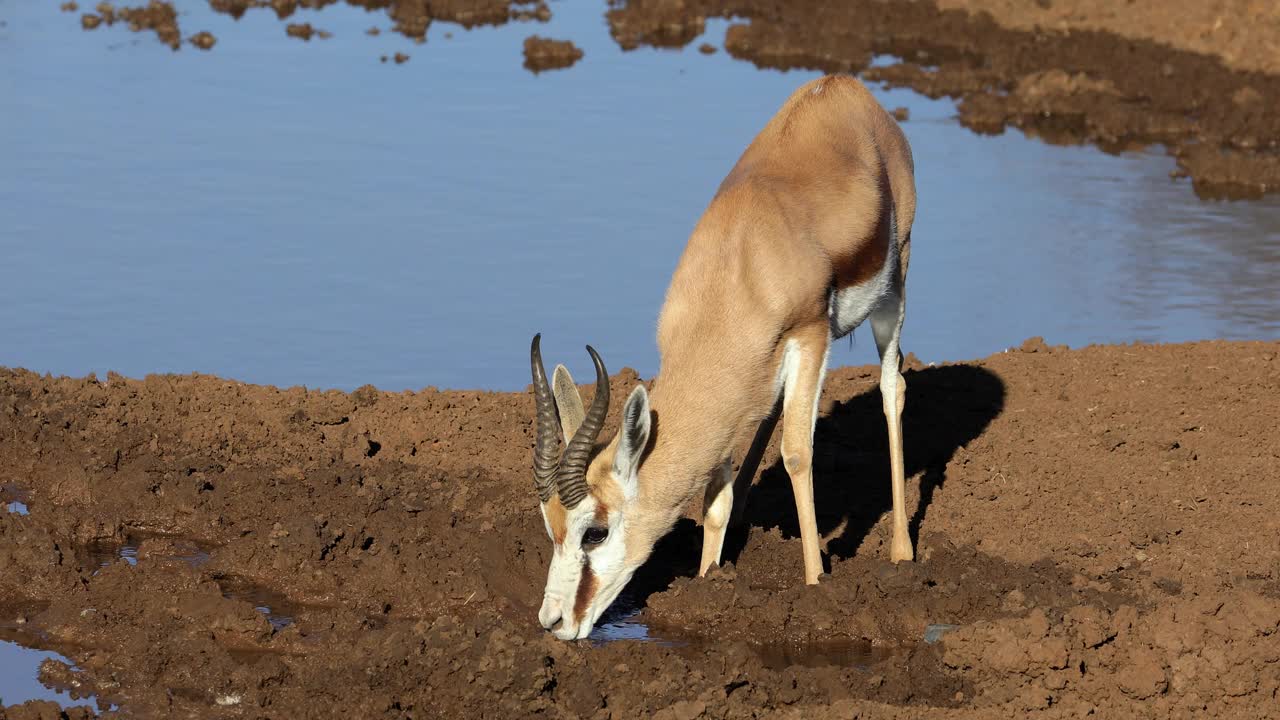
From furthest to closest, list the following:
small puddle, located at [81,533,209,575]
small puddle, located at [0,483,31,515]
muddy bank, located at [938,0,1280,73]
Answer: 1. muddy bank, located at [938,0,1280,73]
2. small puddle, located at [0,483,31,515]
3. small puddle, located at [81,533,209,575]

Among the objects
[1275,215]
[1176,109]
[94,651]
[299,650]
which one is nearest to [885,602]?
[299,650]

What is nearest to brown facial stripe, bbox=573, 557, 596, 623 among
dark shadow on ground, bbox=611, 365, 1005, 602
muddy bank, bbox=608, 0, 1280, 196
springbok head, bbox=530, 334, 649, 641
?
springbok head, bbox=530, 334, 649, 641

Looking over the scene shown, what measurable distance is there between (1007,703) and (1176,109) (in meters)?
16.3

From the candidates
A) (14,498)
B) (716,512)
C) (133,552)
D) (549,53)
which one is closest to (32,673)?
(133,552)

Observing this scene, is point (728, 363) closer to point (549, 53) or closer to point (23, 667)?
point (23, 667)

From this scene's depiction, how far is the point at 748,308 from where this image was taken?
25.9 ft

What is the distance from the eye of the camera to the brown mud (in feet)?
24.1

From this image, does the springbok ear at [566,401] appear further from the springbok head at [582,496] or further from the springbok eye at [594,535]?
the springbok eye at [594,535]

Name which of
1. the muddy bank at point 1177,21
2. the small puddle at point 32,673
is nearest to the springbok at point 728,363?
the small puddle at point 32,673

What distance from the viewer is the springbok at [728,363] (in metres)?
7.50

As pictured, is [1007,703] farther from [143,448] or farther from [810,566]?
[143,448]

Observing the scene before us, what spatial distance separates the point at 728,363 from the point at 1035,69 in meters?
17.6

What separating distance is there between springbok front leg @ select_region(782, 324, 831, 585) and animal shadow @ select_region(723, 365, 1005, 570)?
19.2 inches

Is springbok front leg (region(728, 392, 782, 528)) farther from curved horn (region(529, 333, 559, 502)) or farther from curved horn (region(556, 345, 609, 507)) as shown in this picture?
curved horn (region(529, 333, 559, 502))
